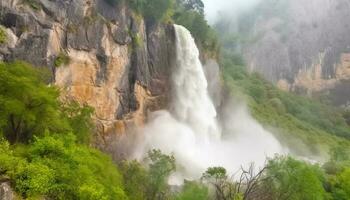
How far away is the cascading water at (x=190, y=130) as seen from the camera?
5766 cm

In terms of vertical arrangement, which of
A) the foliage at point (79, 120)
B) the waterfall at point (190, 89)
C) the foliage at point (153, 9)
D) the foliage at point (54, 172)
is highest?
the foliage at point (153, 9)

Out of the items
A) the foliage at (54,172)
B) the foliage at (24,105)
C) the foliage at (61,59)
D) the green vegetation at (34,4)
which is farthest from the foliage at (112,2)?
the foliage at (54,172)

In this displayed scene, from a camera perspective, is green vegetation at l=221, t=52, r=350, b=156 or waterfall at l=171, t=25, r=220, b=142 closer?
waterfall at l=171, t=25, r=220, b=142

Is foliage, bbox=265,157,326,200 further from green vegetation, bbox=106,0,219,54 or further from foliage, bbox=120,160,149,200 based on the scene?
green vegetation, bbox=106,0,219,54

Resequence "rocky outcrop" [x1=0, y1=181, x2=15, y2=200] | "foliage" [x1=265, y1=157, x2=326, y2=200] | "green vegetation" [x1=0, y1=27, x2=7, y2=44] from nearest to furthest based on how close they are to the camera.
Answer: "rocky outcrop" [x1=0, y1=181, x2=15, y2=200] → "green vegetation" [x1=0, y1=27, x2=7, y2=44] → "foliage" [x1=265, y1=157, x2=326, y2=200]

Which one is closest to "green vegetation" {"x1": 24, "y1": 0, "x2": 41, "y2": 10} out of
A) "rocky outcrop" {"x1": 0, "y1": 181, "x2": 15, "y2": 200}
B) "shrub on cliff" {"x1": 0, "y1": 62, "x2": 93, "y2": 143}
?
"shrub on cliff" {"x1": 0, "y1": 62, "x2": 93, "y2": 143}

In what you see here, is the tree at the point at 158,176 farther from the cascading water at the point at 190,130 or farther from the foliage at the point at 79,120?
the cascading water at the point at 190,130

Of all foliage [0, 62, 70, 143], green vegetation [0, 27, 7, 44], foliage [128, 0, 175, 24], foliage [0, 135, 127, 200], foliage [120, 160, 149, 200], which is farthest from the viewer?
foliage [128, 0, 175, 24]

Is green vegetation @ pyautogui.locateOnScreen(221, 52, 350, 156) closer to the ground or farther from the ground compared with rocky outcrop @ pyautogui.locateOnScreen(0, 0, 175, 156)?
farther from the ground

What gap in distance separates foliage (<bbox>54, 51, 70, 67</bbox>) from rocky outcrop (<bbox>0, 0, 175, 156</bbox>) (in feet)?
0.30

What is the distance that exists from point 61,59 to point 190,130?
23.0 metres

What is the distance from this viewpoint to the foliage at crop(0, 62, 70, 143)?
30.2 m

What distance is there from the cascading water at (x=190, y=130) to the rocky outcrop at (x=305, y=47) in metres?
62.0

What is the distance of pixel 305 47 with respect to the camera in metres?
136
